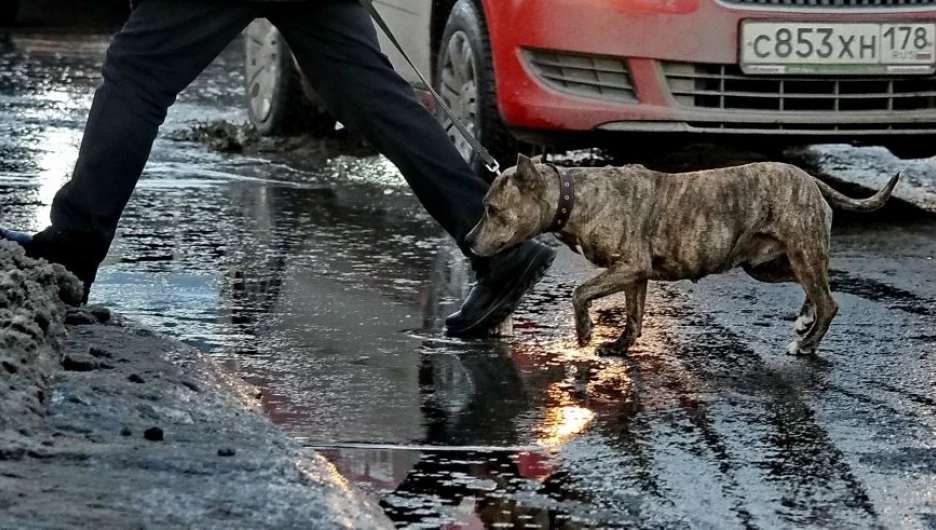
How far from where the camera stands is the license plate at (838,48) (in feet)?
24.0

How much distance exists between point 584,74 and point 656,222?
7.00 ft

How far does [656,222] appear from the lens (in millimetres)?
5414

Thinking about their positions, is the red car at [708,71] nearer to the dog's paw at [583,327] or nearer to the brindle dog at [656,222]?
the brindle dog at [656,222]

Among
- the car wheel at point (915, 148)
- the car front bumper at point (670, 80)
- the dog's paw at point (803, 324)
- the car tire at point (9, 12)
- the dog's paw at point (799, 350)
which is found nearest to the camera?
the dog's paw at point (799, 350)

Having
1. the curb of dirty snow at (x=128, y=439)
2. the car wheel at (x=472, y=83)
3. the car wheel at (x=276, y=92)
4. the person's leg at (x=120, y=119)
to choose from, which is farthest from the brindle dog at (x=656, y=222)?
the car wheel at (x=276, y=92)

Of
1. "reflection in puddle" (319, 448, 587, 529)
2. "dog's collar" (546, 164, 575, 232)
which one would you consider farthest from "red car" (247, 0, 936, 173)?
"reflection in puddle" (319, 448, 587, 529)

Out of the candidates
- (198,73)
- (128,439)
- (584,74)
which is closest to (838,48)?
(584,74)

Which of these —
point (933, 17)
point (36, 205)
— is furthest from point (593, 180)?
point (36, 205)

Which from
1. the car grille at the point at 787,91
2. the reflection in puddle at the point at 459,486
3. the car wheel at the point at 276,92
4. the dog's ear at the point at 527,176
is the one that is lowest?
the car wheel at the point at 276,92

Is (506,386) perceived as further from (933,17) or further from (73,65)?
(73,65)

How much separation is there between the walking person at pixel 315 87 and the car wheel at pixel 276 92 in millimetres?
4281

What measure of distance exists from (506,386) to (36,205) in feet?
11.1

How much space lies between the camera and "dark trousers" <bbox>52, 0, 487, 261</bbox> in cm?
538

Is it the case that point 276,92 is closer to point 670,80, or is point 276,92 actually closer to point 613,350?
point 670,80
